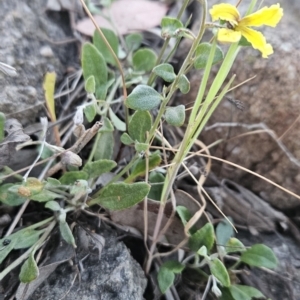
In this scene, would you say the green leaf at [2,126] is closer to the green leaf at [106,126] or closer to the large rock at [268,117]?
the green leaf at [106,126]

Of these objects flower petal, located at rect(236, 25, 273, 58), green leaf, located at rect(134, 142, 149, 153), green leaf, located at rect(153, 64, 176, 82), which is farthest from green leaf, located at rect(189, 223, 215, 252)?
flower petal, located at rect(236, 25, 273, 58)

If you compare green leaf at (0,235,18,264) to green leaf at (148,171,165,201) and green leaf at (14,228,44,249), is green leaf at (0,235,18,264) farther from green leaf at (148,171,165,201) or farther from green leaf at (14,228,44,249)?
green leaf at (148,171,165,201)

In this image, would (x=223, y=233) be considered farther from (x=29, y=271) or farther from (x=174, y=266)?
(x=29, y=271)

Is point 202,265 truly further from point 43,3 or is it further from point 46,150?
point 43,3

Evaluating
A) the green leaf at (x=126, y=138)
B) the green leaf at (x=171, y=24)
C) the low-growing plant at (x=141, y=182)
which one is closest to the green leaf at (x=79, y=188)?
the low-growing plant at (x=141, y=182)

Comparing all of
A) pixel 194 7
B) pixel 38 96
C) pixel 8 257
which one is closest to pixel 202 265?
pixel 8 257

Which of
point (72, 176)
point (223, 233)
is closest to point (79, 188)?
point (72, 176)
